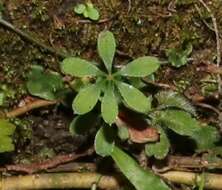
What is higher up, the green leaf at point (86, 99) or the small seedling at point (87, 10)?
the small seedling at point (87, 10)

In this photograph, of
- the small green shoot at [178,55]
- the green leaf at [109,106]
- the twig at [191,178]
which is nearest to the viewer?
the green leaf at [109,106]

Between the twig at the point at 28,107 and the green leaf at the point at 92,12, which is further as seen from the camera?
the twig at the point at 28,107

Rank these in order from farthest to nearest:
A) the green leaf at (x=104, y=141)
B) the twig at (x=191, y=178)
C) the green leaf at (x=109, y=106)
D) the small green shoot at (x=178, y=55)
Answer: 1. the twig at (x=191, y=178)
2. the small green shoot at (x=178, y=55)
3. the green leaf at (x=104, y=141)
4. the green leaf at (x=109, y=106)

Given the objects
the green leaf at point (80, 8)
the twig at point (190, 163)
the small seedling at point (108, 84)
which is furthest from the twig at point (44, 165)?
the green leaf at point (80, 8)

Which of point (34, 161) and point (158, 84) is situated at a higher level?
point (158, 84)

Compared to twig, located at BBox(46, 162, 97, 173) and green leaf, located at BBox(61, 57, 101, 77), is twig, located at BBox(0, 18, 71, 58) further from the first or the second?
twig, located at BBox(46, 162, 97, 173)

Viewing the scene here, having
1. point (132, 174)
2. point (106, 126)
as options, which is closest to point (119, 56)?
point (106, 126)

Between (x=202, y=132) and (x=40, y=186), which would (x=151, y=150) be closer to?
(x=202, y=132)

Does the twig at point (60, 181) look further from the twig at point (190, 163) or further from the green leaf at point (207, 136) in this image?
the green leaf at point (207, 136)
